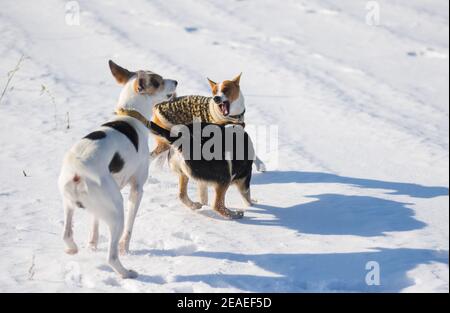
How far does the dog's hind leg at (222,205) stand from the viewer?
554 cm

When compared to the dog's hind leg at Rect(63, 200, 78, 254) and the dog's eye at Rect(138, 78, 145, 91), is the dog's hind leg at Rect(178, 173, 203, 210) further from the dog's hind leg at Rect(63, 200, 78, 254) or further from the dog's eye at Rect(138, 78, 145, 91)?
the dog's hind leg at Rect(63, 200, 78, 254)

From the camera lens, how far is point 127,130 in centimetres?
470

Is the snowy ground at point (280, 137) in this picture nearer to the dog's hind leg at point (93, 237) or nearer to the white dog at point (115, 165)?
the dog's hind leg at point (93, 237)

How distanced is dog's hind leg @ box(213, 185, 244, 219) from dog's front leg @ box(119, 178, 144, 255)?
Answer: 89 cm

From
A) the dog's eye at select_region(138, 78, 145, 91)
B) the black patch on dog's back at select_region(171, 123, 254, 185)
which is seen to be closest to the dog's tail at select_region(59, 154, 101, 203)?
the dog's eye at select_region(138, 78, 145, 91)

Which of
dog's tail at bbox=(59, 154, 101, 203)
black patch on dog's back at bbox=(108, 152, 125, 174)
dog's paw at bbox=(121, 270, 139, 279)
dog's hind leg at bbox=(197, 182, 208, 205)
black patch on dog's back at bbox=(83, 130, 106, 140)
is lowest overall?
dog's paw at bbox=(121, 270, 139, 279)

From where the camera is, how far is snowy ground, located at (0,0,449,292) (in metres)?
4.57

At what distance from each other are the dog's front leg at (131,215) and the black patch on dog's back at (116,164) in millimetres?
404

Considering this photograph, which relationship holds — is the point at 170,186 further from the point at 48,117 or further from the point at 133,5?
the point at 133,5

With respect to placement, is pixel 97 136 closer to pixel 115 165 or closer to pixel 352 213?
pixel 115 165

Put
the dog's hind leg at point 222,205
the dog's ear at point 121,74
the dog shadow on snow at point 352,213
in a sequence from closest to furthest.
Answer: the dog's ear at point 121,74 → the dog shadow on snow at point 352,213 → the dog's hind leg at point 222,205

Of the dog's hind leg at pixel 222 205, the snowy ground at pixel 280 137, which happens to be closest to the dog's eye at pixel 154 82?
the dog's hind leg at pixel 222 205

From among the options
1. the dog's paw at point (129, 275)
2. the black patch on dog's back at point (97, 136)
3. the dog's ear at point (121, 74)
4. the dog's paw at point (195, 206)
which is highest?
the dog's ear at point (121, 74)
